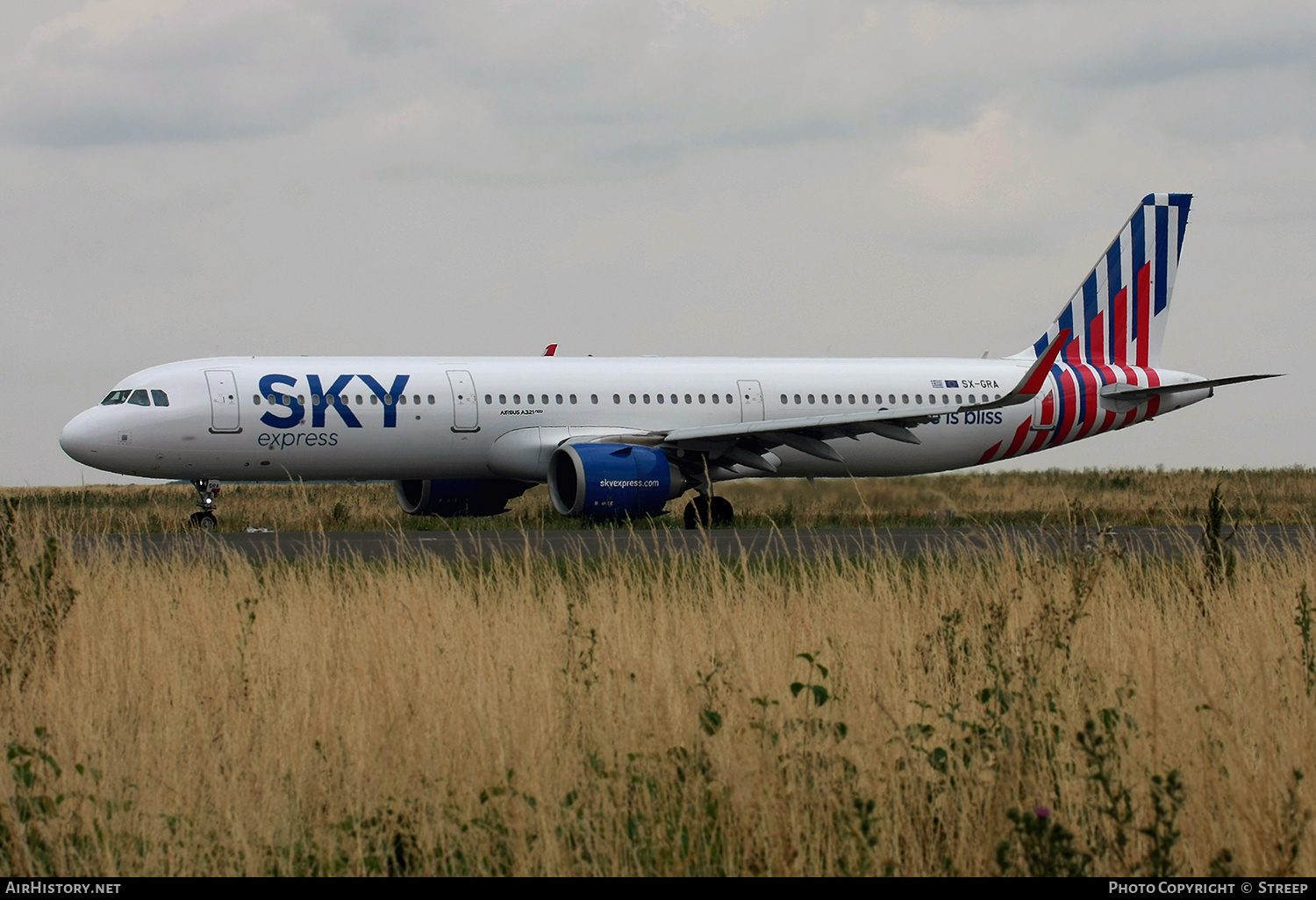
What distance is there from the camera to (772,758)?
6375 mm

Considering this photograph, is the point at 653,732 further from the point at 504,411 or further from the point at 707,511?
the point at 504,411

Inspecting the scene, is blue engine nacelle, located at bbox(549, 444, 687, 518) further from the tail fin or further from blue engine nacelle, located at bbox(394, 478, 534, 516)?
the tail fin

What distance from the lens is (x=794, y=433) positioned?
25453 mm

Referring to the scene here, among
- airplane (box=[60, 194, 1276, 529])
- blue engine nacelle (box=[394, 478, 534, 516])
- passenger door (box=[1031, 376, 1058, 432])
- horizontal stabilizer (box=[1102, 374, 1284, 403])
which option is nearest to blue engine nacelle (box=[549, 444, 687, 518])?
airplane (box=[60, 194, 1276, 529])

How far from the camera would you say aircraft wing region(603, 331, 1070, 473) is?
24.5 metres

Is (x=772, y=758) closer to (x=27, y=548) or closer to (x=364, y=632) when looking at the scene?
(x=364, y=632)

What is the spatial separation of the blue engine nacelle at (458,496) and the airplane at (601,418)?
4 cm

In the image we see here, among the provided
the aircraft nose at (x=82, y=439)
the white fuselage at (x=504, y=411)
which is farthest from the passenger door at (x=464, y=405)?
the aircraft nose at (x=82, y=439)

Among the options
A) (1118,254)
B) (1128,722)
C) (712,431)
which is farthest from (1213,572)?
(1118,254)

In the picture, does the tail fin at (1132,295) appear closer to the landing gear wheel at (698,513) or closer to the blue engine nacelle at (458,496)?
the landing gear wheel at (698,513)

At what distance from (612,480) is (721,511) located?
3352 mm

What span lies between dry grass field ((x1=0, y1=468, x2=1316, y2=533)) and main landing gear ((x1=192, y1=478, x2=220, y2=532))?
627mm

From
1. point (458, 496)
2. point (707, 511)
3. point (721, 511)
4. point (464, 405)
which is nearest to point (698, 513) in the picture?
point (707, 511)
